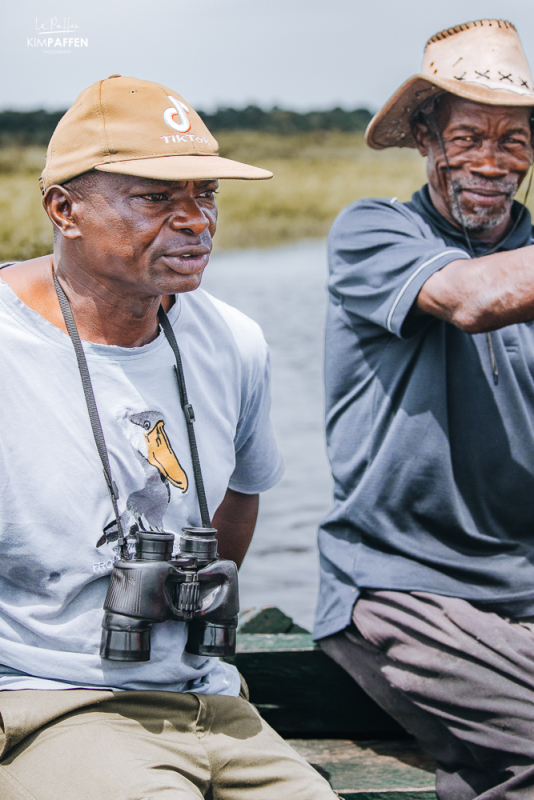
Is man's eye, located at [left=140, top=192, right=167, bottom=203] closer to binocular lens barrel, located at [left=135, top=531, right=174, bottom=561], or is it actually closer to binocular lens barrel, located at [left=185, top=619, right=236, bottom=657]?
binocular lens barrel, located at [left=135, top=531, right=174, bottom=561]

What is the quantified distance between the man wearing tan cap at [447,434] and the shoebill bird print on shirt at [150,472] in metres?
0.65

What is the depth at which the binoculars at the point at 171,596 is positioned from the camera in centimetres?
141

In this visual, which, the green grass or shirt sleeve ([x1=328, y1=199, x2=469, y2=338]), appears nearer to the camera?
shirt sleeve ([x1=328, y1=199, x2=469, y2=338])

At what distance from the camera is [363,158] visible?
8.47m

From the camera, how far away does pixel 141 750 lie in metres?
1.43

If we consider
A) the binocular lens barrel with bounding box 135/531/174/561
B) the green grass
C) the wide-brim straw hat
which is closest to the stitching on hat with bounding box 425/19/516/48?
the wide-brim straw hat

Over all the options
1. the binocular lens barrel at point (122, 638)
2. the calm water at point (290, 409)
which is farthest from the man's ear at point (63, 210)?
the calm water at point (290, 409)

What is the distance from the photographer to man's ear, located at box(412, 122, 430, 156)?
234 centimetres

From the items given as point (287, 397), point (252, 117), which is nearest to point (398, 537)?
point (252, 117)

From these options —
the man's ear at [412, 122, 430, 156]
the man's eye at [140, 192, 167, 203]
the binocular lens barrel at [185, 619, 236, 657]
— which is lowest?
the binocular lens barrel at [185, 619, 236, 657]

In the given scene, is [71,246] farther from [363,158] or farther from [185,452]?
[363,158]

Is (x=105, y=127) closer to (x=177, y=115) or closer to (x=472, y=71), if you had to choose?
(x=177, y=115)

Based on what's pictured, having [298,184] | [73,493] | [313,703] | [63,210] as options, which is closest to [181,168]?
[63,210]

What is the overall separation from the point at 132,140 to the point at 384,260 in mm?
793
